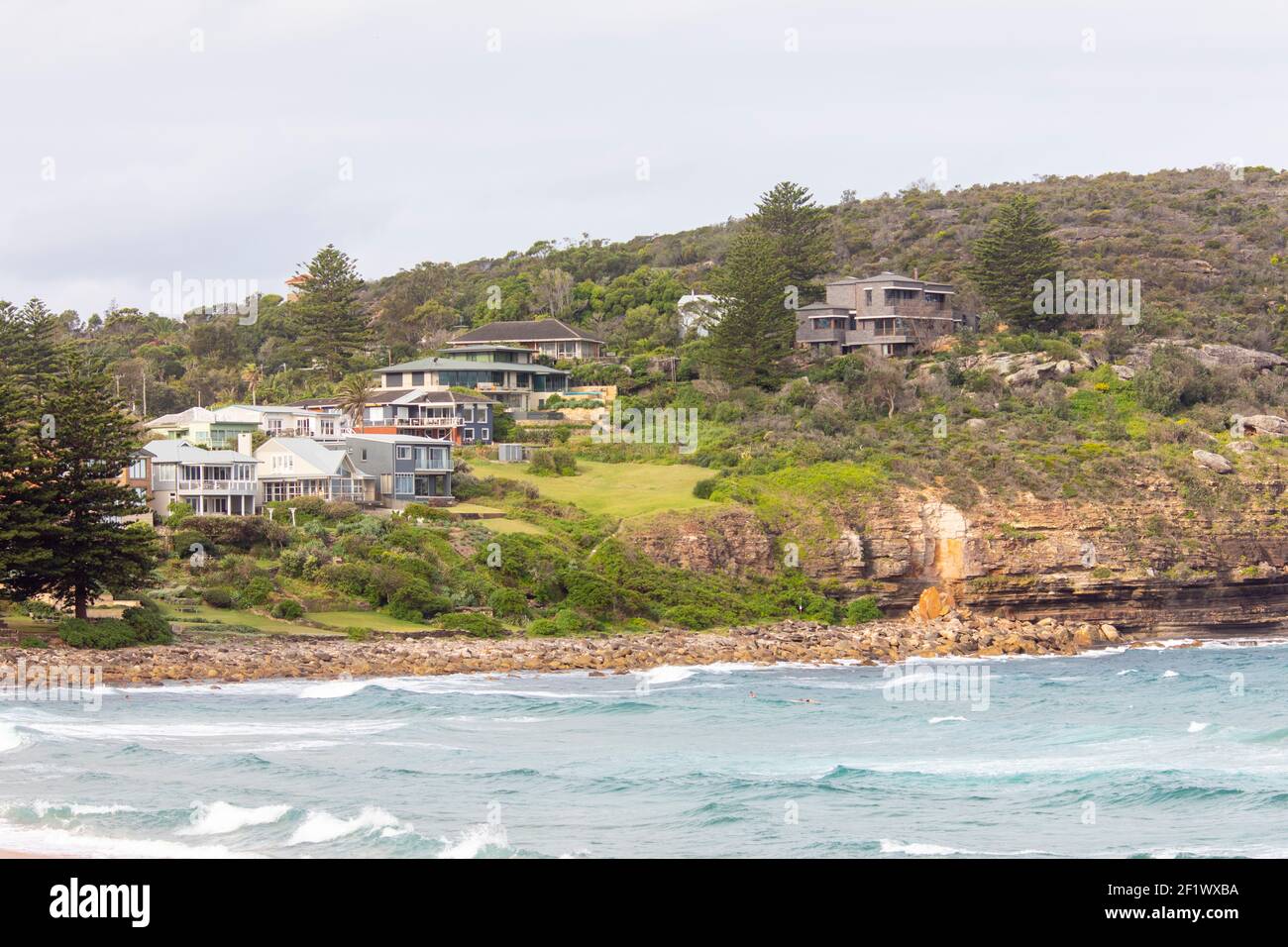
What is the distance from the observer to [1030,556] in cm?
5944

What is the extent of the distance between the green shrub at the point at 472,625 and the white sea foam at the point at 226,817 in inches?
1086

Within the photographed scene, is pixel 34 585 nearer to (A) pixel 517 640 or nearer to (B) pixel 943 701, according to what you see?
→ (A) pixel 517 640

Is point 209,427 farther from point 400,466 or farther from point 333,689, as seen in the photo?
point 333,689

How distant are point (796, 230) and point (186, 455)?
42.6 m

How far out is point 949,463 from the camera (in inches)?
2525

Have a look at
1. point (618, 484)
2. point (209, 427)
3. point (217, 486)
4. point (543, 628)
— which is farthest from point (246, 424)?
point (543, 628)

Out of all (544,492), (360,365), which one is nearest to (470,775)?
(544,492)

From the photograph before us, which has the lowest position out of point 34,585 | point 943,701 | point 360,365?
point 943,701

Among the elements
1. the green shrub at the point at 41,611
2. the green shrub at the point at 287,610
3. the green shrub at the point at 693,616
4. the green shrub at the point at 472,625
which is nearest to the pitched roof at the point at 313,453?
the green shrub at the point at 287,610

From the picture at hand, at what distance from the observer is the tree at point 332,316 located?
3459 inches

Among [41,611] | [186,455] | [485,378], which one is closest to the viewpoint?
[41,611]

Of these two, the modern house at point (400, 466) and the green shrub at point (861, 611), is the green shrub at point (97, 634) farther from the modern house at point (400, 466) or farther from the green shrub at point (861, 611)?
the green shrub at point (861, 611)

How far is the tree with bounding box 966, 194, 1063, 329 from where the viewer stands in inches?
3150

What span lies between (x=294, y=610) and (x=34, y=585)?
29.0 feet
